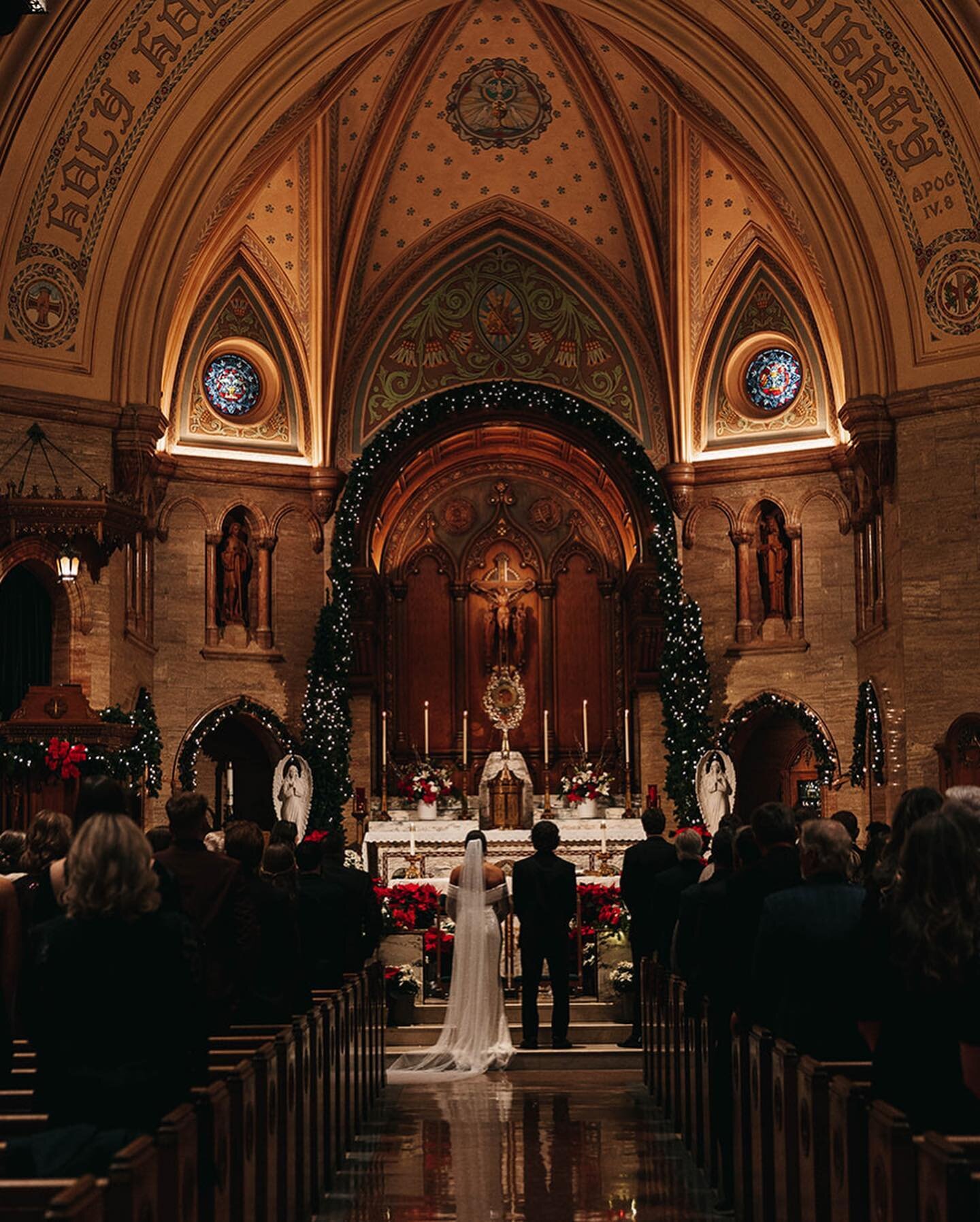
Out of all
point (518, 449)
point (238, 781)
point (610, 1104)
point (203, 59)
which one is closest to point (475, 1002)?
point (610, 1104)

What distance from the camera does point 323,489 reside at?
88.2 feet

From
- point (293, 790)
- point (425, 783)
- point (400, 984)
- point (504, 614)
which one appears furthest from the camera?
point (504, 614)

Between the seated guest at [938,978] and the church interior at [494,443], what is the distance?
5.77m

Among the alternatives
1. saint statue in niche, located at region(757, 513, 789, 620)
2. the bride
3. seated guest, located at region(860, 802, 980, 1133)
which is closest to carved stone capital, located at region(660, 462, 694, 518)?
saint statue in niche, located at region(757, 513, 789, 620)

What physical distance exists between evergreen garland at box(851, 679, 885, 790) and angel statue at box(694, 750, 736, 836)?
6.09 ft

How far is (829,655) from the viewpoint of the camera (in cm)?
2589

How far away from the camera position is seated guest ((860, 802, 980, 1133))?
4.64 m

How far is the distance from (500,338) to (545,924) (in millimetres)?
15880

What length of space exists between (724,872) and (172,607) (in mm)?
17578

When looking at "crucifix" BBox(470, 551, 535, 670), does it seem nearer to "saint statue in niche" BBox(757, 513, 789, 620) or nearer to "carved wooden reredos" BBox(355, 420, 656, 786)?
"carved wooden reredos" BBox(355, 420, 656, 786)

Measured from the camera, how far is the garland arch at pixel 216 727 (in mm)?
25078

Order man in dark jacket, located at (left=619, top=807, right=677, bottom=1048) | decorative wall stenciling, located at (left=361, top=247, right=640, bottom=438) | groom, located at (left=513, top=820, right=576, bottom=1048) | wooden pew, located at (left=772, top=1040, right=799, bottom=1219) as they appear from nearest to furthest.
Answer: wooden pew, located at (left=772, top=1040, right=799, bottom=1219), man in dark jacket, located at (left=619, top=807, right=677, bottom=1048), groom, located at (left=513, top=820, right=576, bottom=1048), decorative wall stenciling, located at (left=361, top=247, right=640, bottom=438)

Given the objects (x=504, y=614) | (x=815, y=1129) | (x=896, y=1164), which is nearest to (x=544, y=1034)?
(x=815, y=1129)

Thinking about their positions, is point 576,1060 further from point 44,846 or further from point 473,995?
point 44,846
